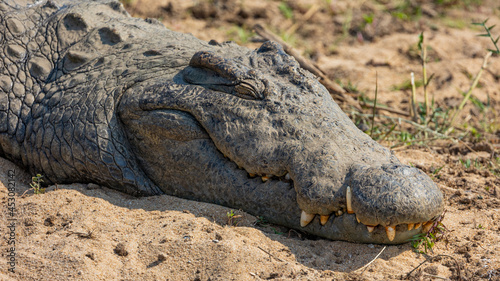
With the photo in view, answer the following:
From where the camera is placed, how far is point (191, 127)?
10.5 feet

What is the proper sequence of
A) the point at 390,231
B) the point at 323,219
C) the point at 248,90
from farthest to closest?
the point at 248,90 → the point at 323,219 → the point at 390,231

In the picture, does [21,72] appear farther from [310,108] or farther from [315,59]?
[315,59]

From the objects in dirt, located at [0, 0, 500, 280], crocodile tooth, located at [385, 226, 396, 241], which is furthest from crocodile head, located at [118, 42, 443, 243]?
dirt, located at [0, 0, 500, 280]

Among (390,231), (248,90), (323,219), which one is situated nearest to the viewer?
(390,231)

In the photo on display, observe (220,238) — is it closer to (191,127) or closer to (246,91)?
(191,127)

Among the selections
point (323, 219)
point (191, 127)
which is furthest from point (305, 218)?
point (191, 127)

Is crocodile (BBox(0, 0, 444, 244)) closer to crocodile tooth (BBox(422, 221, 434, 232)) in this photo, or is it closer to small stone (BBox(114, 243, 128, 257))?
crocodile tooth (BBox(422, 221, 434, 232))

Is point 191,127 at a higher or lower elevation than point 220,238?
higher

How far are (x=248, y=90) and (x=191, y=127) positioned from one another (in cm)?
41

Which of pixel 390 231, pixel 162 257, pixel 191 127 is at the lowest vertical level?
pixel 162 257

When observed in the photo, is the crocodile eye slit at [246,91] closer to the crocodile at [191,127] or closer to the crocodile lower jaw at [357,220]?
the crocodile at [191,127]

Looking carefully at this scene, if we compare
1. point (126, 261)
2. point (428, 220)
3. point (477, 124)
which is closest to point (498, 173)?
point (477, 124)

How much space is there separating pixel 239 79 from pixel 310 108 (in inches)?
18.5

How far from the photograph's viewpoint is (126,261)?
2.67 metres
